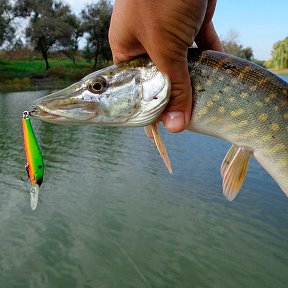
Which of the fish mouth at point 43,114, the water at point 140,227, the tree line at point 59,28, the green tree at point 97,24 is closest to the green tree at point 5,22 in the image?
the tree line at point 59,28

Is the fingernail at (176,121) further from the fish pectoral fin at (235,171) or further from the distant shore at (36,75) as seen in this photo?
the distant shore at (36,75)

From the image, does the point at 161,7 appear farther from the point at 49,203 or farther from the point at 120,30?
the point at 49,203

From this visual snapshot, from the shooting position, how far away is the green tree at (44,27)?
4697 centimetres

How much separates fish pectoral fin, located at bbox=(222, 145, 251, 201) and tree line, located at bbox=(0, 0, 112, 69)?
45.4 m

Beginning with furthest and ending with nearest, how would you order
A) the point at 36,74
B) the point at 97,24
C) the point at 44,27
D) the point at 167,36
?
the point at 97,24, the point at 44,27, the point at 36,74, the point at 167,36

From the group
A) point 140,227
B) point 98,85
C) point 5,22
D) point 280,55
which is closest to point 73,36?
point 5,22

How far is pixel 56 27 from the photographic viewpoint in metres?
47.5

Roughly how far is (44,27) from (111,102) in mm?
48536

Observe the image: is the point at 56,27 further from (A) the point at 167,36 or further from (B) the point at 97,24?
(A) the point at 167,36

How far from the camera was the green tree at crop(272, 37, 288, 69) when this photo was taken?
57.8 m

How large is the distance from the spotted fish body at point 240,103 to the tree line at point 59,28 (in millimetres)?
45302

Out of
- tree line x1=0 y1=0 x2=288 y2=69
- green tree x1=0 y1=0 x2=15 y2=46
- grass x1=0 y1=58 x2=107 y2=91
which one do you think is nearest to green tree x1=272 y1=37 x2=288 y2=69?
tree line x1=0 y1=0 x2=288 y2=69

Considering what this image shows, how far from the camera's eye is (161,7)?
1738mm

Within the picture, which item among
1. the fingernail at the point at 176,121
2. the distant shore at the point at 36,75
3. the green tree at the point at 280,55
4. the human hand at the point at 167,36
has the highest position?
the green tree at the point at 280,55
